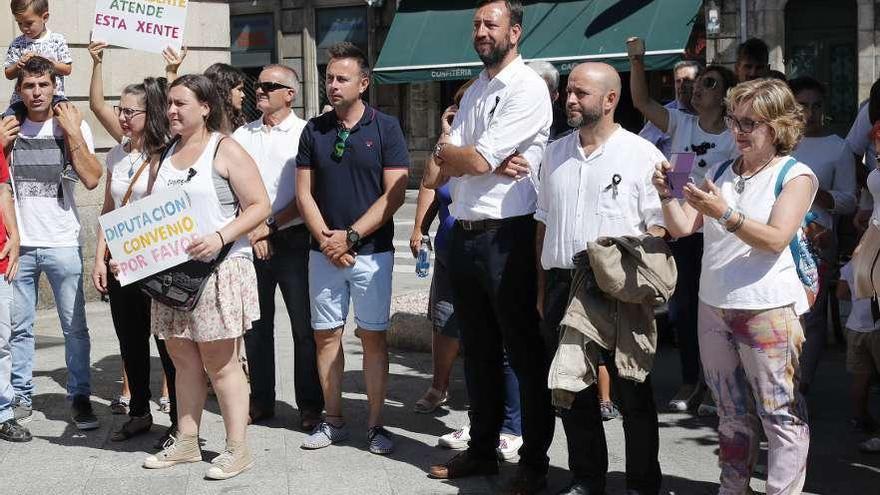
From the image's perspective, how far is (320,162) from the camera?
6.12 meters

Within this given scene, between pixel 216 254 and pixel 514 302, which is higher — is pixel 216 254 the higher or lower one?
the higher one

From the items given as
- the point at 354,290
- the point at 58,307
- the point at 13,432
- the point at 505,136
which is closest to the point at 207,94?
the point at 354,290

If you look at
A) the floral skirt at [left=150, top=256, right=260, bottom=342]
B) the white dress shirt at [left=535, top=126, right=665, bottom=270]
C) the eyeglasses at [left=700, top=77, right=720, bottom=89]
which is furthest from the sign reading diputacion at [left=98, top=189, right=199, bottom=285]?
the eyeglasses at [left=700, top=77, right=720, bottom=89]

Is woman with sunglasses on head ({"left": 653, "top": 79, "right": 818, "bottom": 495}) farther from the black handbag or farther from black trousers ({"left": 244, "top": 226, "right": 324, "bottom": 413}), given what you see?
black trousers ({"left": 244, "top": 226, "right": 324, "bottom": 413})

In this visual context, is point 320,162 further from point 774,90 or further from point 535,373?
point 774,90

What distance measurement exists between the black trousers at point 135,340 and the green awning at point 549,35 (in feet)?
43.8

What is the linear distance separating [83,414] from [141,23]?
8.12ft

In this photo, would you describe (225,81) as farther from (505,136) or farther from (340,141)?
(505,136)

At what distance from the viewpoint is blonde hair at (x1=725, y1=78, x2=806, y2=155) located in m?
4.64

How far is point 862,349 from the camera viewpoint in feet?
20.3

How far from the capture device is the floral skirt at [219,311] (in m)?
5.59

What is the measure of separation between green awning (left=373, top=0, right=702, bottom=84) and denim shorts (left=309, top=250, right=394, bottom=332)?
13.2 meters

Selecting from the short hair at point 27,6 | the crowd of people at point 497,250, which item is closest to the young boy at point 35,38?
the short hair at point 27,6

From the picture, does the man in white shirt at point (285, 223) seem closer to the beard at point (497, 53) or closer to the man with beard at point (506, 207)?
the man with beard at point (506, 207)
